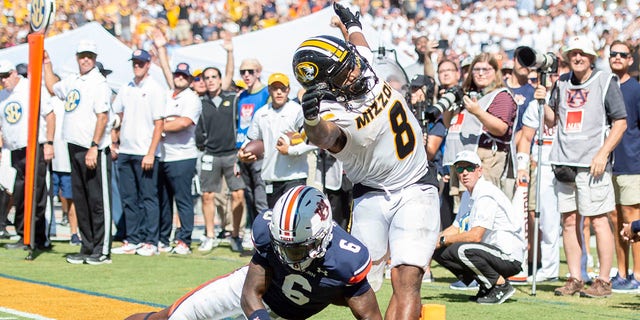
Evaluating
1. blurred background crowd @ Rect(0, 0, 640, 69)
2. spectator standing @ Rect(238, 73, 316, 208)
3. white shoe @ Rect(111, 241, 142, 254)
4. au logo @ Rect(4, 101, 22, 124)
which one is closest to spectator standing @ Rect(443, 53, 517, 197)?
spectator standing @ Rect(238, 73, 316, 208)

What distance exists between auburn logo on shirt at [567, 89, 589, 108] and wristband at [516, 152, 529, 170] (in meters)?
1.06

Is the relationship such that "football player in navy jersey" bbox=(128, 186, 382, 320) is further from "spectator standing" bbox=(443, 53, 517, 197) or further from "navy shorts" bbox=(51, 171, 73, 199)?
"navy shorts" bbox=(51, 171, 73, 199)

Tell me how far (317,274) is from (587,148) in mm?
4186

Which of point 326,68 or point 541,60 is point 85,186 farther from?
point 326,68

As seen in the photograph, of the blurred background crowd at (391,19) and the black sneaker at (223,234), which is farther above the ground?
the blurred background crowd at (391,19)

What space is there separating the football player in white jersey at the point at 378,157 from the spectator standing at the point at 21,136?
5.98 metres

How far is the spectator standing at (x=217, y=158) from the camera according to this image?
12125 millimetres

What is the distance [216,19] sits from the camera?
2538 centimetres

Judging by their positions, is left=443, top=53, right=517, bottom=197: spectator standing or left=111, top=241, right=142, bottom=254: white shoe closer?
left=443, top=53, right=517, bottom=197: spectator standing

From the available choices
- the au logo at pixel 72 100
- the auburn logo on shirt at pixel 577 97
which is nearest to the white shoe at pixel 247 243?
the au logo at pixel 72 100

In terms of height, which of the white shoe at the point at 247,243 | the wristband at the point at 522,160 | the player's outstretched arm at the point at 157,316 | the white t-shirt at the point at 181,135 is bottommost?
the white shoe at the point at 247,243

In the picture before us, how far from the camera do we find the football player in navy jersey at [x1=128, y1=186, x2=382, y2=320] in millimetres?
5207

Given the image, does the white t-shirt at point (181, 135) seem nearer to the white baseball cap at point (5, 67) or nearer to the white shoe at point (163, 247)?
the white shoe at point (163, 247)

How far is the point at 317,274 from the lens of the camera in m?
5.39
